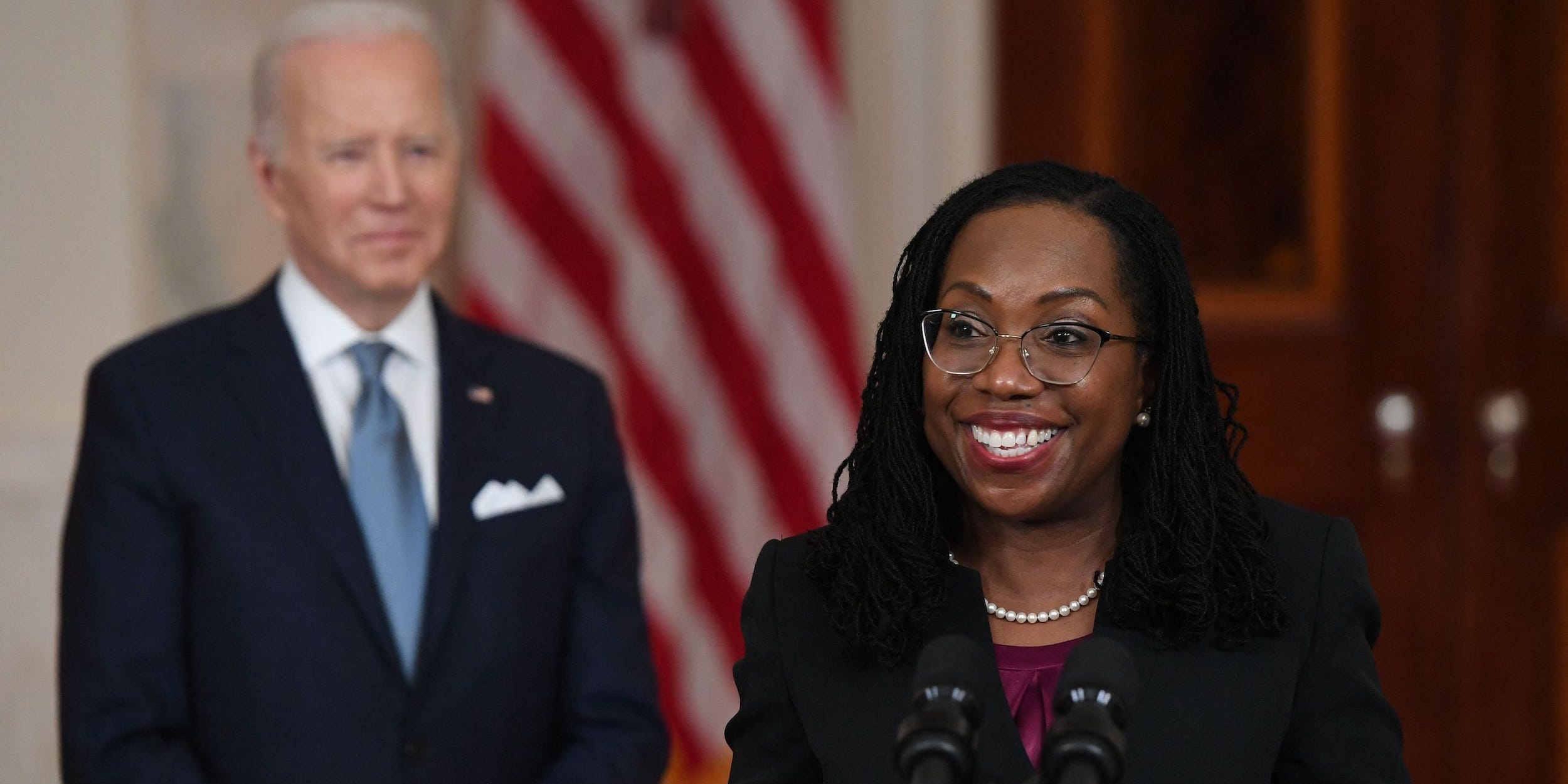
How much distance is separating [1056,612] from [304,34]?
129 centimetres

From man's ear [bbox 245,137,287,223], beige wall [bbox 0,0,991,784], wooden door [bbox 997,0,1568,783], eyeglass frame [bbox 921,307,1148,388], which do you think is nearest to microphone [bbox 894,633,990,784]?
eyeglass frame [bbox 921,307,1148,388]

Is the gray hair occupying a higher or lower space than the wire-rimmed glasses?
higher

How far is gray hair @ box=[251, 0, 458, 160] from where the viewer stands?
7.65ft

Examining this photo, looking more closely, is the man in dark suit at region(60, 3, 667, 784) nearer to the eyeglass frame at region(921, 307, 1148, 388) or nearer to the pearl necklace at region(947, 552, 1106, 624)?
the pearl necklace at region(947, 552, 1106, 624)

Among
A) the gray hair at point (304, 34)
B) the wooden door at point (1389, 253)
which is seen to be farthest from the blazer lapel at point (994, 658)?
the wooden door at point (1389, 253)

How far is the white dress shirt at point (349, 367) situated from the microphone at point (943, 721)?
45.8 inches

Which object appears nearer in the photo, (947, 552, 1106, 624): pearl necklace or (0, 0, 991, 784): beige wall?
(947, 552, 1106, 624): pearl necklace

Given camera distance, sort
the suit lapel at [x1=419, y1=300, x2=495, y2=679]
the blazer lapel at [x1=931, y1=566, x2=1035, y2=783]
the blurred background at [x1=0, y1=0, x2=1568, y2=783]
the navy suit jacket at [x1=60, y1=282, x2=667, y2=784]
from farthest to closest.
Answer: the blurred background at [x1=0, y1=0, x2=1568, y2=783]
the suit lapel at [x1=419, y1=300, x2=495, y2=679]
the navy suit jacket at [x1=60, y1=282, x2=667, y2=784]
the blazer lapel at [x1=931, y1=566, x2=1035, y2=783]

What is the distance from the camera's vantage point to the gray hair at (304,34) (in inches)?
91.8

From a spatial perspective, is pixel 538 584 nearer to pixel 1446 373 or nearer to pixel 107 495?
pixel 107 495

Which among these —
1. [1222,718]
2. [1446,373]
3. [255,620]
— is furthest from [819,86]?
[1222,718]

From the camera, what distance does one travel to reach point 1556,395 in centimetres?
411

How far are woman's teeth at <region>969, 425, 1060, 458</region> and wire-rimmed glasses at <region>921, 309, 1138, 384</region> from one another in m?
0.05

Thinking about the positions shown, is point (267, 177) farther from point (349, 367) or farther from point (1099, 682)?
point (1099, 682)
